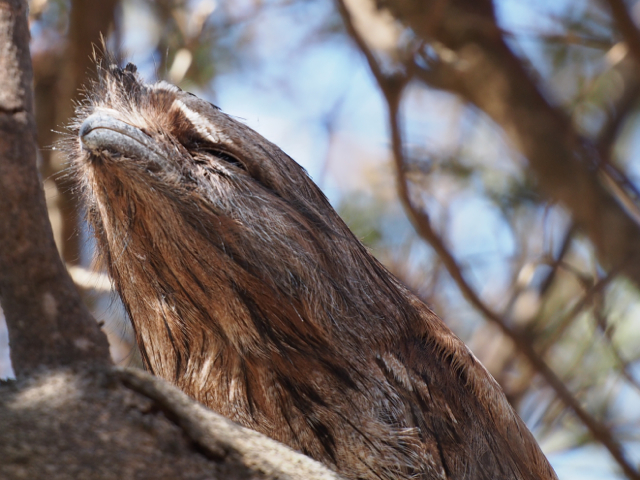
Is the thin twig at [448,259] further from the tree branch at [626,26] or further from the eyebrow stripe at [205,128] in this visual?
the eyebrow stripe at [205,128]

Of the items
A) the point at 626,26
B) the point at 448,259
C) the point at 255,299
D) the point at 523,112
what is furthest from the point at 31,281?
the point at 523,112

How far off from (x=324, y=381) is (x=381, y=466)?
300 mm

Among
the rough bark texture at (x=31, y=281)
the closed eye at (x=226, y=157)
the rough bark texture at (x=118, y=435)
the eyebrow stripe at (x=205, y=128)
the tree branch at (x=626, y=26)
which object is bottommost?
the rough bark texture at (x=118, y=435)

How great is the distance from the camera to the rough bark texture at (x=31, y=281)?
1.25 meters

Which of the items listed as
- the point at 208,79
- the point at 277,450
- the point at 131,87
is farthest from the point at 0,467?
the point at 208,79

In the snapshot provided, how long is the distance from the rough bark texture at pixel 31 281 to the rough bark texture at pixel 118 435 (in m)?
0.04

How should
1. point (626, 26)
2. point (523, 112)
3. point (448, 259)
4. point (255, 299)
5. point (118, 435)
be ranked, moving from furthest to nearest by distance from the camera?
point (523, 112) → point (448, 259) → point (626, 26) → point (255, 299) → point (118, 435)

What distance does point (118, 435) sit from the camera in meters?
1.18

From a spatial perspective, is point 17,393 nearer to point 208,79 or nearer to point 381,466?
point 381,466

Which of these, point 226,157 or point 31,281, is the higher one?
point 226,157

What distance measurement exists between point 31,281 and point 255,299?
3.09ft

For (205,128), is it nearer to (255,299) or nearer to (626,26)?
(255,299)

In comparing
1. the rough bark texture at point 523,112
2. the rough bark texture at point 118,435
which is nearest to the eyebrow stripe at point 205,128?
the rough bark texture at point 118,435

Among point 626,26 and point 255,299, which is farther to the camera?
point 626,26
